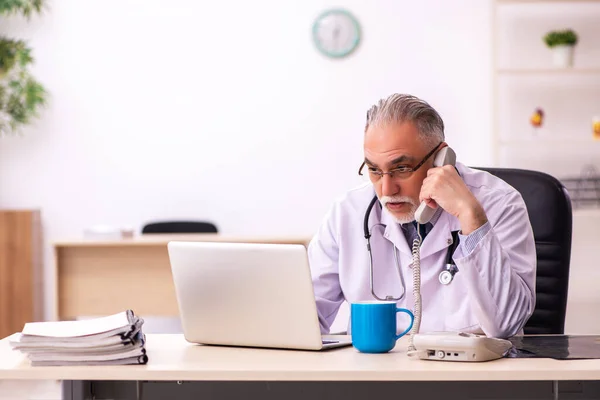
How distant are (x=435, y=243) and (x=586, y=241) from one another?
10.9ft

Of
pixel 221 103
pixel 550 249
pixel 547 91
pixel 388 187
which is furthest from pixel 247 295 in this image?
pixel 547 91

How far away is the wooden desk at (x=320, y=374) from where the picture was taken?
1.49 meters

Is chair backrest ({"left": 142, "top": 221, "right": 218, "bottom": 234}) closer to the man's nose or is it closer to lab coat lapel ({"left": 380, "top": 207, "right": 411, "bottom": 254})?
lab coat lapel ({"left": 380, "top": 207, "right": 411, "bottom": 254})

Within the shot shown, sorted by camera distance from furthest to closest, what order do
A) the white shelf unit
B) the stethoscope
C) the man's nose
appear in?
the white shelf unit < the man's nose < the stethoscope

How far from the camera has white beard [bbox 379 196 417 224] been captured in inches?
82.0

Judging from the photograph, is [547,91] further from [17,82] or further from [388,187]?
[388,187]

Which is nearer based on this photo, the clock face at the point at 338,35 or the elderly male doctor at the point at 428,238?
the elderly male doctor at the point at 428,238

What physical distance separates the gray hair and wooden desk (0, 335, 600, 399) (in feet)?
1.98

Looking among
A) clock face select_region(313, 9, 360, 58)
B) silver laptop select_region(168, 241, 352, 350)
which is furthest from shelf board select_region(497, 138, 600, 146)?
silver laptop select_region(168, 241, 352, 350)

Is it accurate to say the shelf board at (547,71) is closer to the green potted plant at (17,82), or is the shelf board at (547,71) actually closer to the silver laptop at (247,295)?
the green potted plant at (17,82)

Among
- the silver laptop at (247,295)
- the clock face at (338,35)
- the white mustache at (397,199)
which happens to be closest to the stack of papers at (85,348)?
the silver laptop at (247,295)

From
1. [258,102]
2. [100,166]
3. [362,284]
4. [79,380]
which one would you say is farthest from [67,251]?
[79,380]

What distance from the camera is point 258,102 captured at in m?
5.46

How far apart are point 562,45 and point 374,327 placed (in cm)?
381
